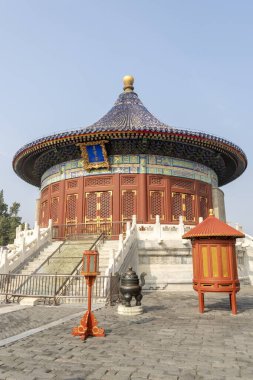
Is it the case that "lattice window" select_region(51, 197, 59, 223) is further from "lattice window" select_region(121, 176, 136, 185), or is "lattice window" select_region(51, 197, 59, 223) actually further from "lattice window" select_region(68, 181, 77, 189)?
"lattice window" select_region(121, 176, 136, 185)

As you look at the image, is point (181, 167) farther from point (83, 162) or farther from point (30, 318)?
point (30, 318)

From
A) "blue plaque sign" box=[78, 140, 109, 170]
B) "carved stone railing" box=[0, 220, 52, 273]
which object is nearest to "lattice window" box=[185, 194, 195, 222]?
"blue plaque sign" box=[78, 140, 109, 170]

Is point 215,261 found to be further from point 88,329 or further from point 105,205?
point 105,205

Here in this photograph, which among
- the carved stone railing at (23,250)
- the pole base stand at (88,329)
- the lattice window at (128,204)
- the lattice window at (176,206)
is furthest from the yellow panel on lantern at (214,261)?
the lattice window at (176,206)

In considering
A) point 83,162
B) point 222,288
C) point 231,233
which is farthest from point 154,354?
point 83,162

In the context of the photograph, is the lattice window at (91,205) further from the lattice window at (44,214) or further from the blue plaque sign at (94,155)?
the lattice window at (44,214)

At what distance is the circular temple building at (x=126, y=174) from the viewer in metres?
18.5

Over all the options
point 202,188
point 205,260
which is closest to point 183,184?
point 202,188

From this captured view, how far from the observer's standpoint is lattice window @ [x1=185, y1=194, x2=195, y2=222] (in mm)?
19688

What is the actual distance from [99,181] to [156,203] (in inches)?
146

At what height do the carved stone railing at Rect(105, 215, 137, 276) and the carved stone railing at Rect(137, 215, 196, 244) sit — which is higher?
the carved stone railing at Rect(137, 215, 196, 244)

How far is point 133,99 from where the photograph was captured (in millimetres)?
25922

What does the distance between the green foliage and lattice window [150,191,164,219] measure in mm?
24933

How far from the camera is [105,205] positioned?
18984 mm
